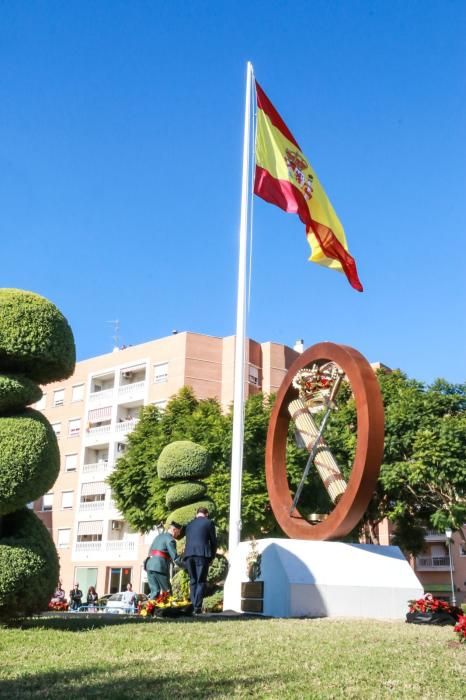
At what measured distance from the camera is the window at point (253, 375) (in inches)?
1880

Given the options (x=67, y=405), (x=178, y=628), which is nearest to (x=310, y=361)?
(x=178, y=628)

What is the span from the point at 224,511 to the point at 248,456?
2.21 meters

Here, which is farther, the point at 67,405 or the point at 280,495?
the point at 67,405

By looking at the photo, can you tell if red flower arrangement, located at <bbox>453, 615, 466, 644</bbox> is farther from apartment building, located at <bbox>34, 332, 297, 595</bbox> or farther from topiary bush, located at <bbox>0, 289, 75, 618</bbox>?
apartment building, located at <bbox>34, 332, 297, 595</bbox>

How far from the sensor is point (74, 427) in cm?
5238

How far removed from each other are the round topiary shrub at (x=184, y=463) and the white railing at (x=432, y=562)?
41.0 m

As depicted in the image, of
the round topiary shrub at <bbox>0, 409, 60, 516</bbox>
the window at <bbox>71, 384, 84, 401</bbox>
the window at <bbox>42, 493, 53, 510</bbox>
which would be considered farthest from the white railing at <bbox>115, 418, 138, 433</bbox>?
the round topiary shrub at <bbox>0, 409, 60, 516</bbox>

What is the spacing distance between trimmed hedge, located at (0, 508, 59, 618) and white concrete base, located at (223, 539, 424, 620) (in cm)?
418

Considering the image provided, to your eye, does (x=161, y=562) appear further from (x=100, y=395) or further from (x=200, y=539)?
(x=100, y=395)

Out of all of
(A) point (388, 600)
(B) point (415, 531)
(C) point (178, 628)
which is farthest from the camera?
(B) point (415, 531)

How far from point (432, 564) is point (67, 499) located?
28.3 m

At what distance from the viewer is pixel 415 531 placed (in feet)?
94.8

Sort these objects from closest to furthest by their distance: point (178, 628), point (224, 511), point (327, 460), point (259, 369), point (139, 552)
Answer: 1. point (178, 628)
2. point (327, 460)
3. point (224, 511)
4. point (139, 552)
5. point (259, 369)

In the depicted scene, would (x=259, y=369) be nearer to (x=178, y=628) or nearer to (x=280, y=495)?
(x=280, y=495)
